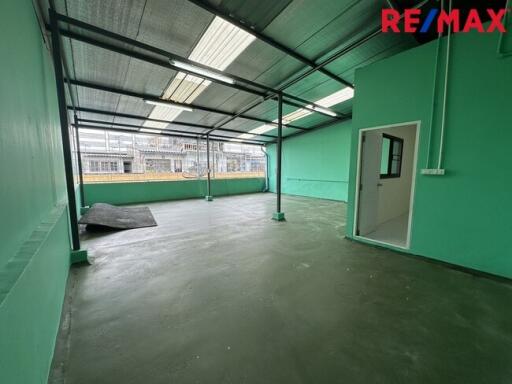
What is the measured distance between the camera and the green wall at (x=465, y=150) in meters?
2.28

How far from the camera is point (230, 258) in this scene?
2.94 meters

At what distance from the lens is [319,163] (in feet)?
28.3

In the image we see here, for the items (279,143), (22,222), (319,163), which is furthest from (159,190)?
(22,222)

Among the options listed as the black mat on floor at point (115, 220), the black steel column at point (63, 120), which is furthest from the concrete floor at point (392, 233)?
the black mat on floor at point (115, 220)

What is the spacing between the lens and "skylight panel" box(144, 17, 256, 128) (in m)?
2.92

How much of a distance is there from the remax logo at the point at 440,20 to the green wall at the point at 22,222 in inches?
160

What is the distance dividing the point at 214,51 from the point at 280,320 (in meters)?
4.01

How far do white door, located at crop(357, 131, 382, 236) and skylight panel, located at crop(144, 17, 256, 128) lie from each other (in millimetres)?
2656

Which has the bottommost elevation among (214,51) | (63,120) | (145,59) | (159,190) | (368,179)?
(159,190)

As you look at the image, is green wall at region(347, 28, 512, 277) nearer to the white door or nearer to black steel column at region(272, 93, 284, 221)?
the white door

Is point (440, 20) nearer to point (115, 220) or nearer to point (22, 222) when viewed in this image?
point (22, 222)

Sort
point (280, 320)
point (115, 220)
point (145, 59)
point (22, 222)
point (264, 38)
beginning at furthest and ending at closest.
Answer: point (115, 220), point (145, 59), point (264, 38), point (280, 320), point (22, 222)

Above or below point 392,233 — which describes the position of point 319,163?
above

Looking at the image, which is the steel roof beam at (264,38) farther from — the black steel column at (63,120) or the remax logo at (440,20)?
the black steel column at (63,120)
